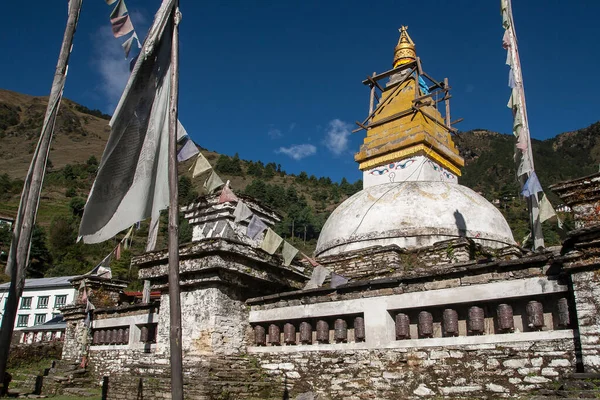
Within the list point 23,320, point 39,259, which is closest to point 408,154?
point 23,320

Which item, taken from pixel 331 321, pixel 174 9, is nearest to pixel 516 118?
pixel 331 321

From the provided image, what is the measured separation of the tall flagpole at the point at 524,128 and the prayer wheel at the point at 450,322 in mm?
2408

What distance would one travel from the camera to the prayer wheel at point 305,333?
8875 mm

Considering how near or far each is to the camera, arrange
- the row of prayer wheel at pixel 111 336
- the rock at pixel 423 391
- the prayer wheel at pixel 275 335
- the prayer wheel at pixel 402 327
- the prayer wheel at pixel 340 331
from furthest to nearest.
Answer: the row of prayer wheel at pixel 111 336
the prayer wheel at pixel 275 335
the prayer wheel at pixel 340 331
the prayer wheel at pixel 402 327
the rock at pixel 423 391

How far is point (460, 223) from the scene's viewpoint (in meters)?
15.0

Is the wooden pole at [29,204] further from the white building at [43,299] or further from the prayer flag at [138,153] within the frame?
the white building at [43,299]

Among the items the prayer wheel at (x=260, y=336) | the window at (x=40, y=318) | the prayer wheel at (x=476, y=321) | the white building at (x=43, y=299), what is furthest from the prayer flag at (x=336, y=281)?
the window at (x=40, y=318)

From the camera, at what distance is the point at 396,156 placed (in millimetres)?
19047

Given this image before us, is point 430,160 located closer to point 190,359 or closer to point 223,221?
point 223,221

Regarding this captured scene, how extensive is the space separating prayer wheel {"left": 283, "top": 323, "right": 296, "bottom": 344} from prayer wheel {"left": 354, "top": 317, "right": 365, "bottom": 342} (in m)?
1.29

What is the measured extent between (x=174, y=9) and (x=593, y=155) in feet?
404

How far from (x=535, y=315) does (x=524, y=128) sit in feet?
15.3

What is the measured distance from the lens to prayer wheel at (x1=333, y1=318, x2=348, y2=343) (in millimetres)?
8477

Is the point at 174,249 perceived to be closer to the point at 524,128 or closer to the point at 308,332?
the point at 308,332
